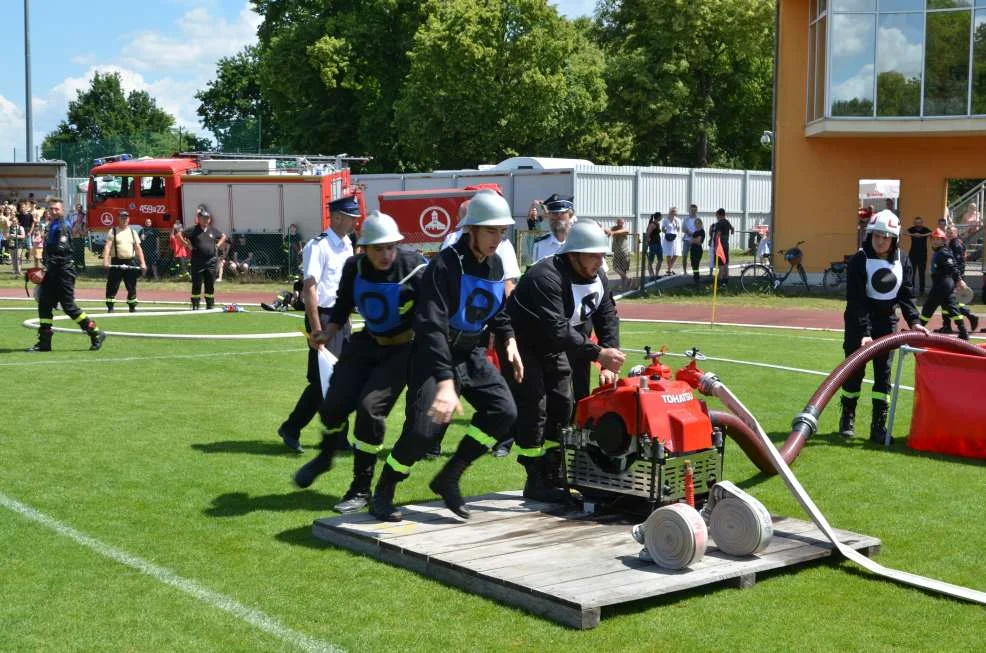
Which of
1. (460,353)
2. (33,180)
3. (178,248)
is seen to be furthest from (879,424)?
(33,180)

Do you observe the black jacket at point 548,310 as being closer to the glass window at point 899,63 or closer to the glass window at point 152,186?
the glass window at point 899,63

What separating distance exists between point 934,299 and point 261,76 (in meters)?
42.5

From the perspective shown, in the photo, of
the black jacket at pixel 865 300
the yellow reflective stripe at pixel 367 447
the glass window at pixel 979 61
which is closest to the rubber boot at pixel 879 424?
the black jacket at pixel 865 300

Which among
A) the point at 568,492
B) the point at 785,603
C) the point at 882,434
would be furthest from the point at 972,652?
the point at 882,434

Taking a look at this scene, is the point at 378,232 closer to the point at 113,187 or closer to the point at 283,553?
the point at 283,553

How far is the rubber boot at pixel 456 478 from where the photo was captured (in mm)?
7254

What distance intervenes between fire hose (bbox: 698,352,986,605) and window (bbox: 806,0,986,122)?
2057 centimetres

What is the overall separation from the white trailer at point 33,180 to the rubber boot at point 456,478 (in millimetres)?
37795

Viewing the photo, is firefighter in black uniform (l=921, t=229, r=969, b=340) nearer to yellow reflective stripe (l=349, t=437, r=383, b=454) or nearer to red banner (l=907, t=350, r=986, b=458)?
red banner (l=907, t=350, r=986, b=458)

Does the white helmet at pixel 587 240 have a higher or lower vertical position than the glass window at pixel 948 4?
lower

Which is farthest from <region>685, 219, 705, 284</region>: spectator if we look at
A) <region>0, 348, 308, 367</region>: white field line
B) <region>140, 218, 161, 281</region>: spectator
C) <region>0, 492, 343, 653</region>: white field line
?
<region>0, 492, 343, 653</region>: white field line

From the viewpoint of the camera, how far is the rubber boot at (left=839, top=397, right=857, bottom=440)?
10680 mm

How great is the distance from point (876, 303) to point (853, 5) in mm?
20861

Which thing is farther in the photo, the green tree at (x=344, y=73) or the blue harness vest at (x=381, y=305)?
the green tree at (x=344, y=73)
